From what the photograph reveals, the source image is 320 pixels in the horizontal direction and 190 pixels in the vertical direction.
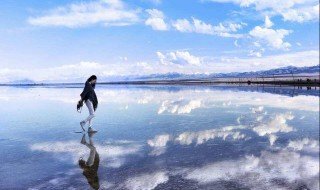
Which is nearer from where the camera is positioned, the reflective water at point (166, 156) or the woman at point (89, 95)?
the reflective water at point (166, 156)

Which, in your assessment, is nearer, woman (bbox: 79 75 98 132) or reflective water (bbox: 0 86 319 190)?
reflective water (bbox: 0 86 319 190)

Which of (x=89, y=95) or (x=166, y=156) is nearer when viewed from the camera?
(x=166, y=156)

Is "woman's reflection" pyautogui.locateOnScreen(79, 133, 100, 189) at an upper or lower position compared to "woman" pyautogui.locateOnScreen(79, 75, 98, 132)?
lower

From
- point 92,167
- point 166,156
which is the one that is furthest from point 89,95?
point 92,167

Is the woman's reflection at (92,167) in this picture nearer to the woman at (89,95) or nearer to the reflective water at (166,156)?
the reflective water at (166,156)

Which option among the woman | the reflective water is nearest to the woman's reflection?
the reflective water

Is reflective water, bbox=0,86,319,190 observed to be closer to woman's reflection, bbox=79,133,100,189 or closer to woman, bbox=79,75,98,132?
woman's reflection, bbox=79,133,100,189

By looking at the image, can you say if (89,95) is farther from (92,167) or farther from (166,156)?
(92,167)

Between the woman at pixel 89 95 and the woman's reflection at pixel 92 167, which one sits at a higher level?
the woman at pixel 89 95

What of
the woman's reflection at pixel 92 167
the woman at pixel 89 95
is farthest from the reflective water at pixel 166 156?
the woman at pixel 89 95

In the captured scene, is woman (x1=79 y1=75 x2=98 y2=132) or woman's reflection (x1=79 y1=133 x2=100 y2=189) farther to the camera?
woman (x1=79 y1=75 x2=98 y2=132)

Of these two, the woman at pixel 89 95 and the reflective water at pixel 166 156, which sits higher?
the woman at pixel 89 95

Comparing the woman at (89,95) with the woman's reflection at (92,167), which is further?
the woman at (89,95)

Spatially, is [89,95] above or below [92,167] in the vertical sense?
above
